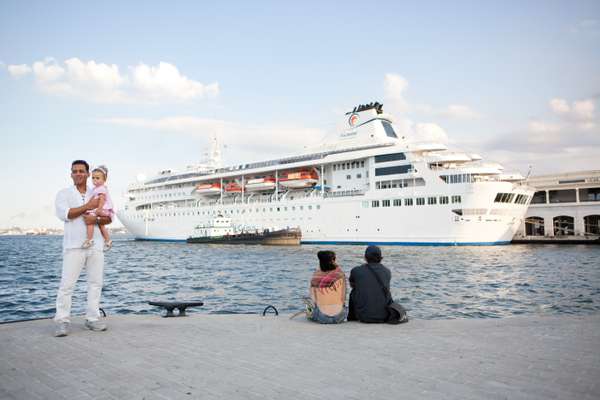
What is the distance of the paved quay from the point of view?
3785 mm

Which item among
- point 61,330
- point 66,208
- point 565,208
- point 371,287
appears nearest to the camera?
point 61,330

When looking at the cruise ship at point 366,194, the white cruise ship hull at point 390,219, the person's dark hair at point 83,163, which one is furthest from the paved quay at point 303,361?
the cruise ship at point 366,194

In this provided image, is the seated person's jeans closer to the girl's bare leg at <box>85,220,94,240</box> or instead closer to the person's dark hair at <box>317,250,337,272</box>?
the person's dark hair at <box>317,250,337,272</box>

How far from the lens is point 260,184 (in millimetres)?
54312

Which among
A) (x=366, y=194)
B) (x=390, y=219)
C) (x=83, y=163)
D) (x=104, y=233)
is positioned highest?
(x=366, y=194)

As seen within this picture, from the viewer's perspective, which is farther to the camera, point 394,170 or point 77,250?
point 394,170

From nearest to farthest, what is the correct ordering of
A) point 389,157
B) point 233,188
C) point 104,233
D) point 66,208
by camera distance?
point 66,208
point 104,233
point 389,157
point 233,188

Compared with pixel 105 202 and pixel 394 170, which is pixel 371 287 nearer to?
pixel 105 202

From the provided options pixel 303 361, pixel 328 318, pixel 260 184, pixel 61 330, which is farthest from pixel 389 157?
pixel 303 361

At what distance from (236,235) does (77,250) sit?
43676mm

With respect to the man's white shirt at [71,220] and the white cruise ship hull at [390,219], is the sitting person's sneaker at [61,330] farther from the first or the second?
the white cruise ship hull at [390,219]

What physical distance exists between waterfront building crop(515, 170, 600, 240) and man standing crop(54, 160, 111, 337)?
48.6 metres

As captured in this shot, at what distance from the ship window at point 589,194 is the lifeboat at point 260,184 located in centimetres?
3512

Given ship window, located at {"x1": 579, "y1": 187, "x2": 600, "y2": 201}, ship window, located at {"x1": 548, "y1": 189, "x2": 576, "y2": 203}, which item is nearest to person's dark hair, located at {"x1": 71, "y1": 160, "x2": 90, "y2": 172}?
ship window, located at {"x1": 579, "y1": 187, "x2": 600, "y2": 201}
